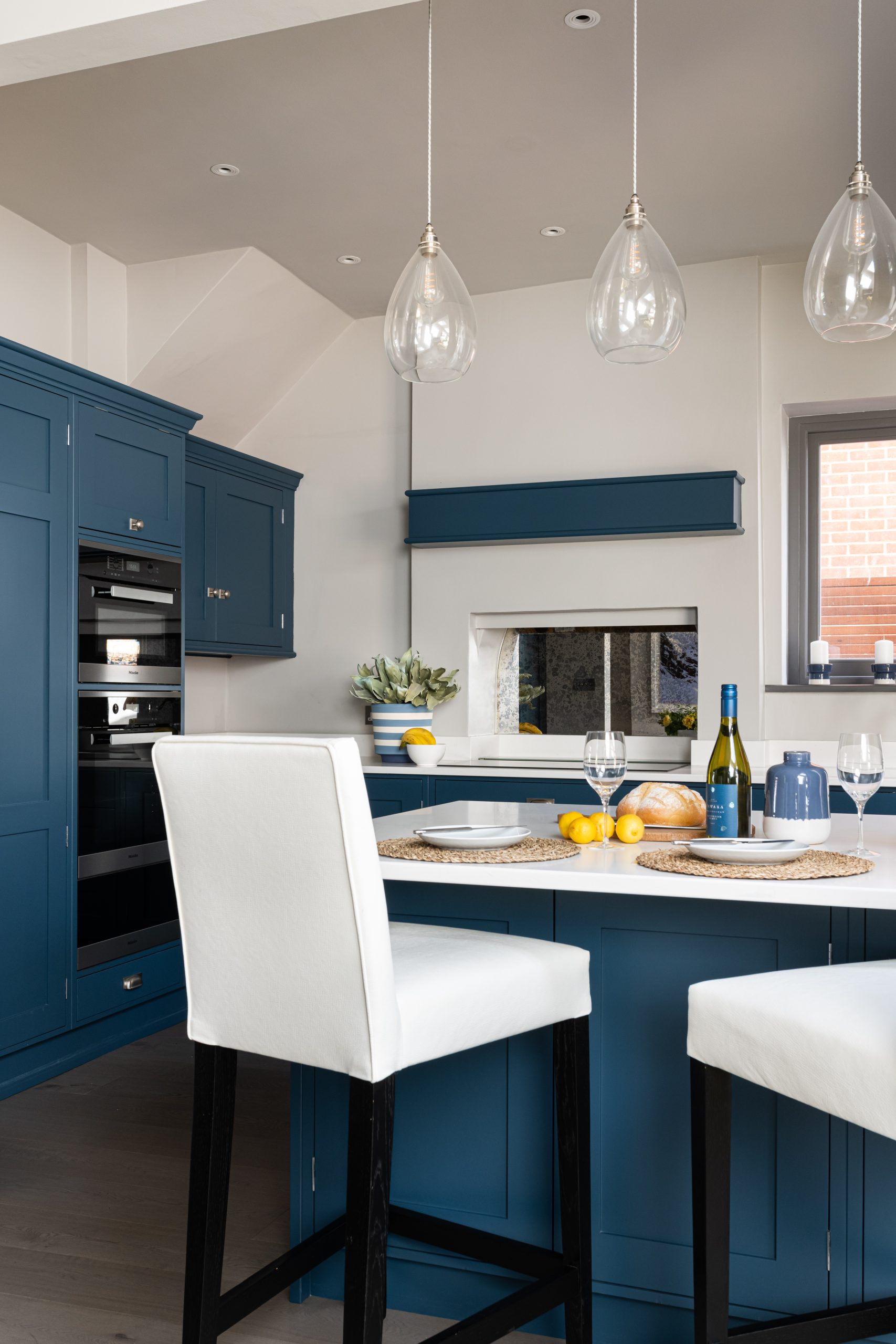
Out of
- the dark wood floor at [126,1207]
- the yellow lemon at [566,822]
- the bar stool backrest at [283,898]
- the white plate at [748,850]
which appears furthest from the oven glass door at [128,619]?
the white plate at [748,850]

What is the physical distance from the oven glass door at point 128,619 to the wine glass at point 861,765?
2477 mm

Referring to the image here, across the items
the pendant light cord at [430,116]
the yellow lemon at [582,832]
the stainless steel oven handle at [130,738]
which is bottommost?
the yellow lemon at [582,832]

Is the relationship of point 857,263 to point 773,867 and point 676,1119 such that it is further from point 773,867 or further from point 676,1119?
point 676,1119

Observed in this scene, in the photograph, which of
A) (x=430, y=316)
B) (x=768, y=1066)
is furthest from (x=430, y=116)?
(x=768, y=1066)

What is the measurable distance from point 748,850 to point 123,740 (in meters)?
2.51

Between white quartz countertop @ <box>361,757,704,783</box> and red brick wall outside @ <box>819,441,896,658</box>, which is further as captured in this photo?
red brick wall outside @ <box>819,441,896,658</box>

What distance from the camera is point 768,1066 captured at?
1.42 m

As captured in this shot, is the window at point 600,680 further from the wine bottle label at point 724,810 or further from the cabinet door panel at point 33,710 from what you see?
the wine bottle label at point 724,810

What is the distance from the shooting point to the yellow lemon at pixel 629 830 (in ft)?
6.57

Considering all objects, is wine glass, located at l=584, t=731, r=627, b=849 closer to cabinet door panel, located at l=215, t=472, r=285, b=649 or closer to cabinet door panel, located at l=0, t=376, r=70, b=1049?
cabinet door panel, located at l=0, t=376, r=70, b=1049

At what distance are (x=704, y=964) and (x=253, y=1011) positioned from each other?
0.79 meters

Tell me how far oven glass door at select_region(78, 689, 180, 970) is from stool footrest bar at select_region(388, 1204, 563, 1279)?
1844 mm

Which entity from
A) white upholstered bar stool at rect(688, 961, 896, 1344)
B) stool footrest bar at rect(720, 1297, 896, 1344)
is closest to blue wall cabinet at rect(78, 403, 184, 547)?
white upholstered bar stool at rect(688, 961, 896, 1344)

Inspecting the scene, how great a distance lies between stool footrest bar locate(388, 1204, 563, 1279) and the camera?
5.82 ft
